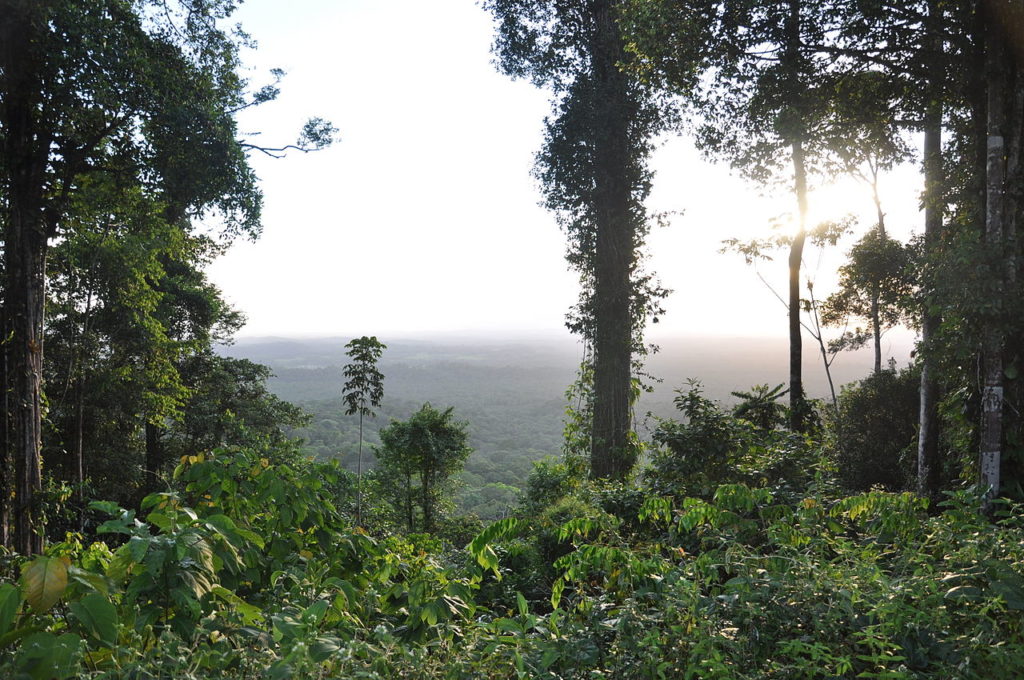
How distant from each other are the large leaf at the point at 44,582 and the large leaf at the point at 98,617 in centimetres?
7

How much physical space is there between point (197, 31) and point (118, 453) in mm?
13037

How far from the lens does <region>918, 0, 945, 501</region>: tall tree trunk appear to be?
616 centimetres

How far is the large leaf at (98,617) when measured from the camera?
1502mm

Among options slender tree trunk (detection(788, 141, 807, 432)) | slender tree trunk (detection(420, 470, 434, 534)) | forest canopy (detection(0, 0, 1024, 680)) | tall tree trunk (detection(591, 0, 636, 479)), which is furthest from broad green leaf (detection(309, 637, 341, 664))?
slender tree trunk (detection(420, 470, 434, 534))

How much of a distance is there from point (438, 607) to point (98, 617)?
1.09 m

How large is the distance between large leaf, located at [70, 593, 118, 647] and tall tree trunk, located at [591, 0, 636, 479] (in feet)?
36.3

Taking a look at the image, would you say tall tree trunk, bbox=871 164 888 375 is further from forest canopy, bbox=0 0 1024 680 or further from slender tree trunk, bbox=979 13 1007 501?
slender tree trunk, bbox=979 13 1007 501

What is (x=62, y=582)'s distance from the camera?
155 centimetres

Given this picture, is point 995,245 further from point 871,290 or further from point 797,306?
point 871,290

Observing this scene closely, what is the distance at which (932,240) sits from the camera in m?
6.42

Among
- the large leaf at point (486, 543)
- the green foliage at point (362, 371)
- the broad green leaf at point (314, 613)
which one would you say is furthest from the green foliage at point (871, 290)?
the green foliage at point (362, 371)

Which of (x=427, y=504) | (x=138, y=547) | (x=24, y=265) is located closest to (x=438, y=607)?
(x=138, y=547)

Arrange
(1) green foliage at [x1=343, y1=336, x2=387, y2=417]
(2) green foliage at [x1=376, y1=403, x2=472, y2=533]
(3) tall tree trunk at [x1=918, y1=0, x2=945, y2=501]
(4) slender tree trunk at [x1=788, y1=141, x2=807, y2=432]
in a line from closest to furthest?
(3) tall tree trunk at [x1=918, y1=0, x2=945, y2=501] < (4) slender tree trunk at [x1=788, y1=141, x2=807, y2=432] < (1) green foliage at [x1=343, y1=336, x2=387, y2=417] < (2) green foliage at [x1=376, y1=403, x2=472, y2=533]

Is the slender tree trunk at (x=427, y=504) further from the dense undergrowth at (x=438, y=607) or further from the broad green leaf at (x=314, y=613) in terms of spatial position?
the broad green leaf at (x=314, y=613)
